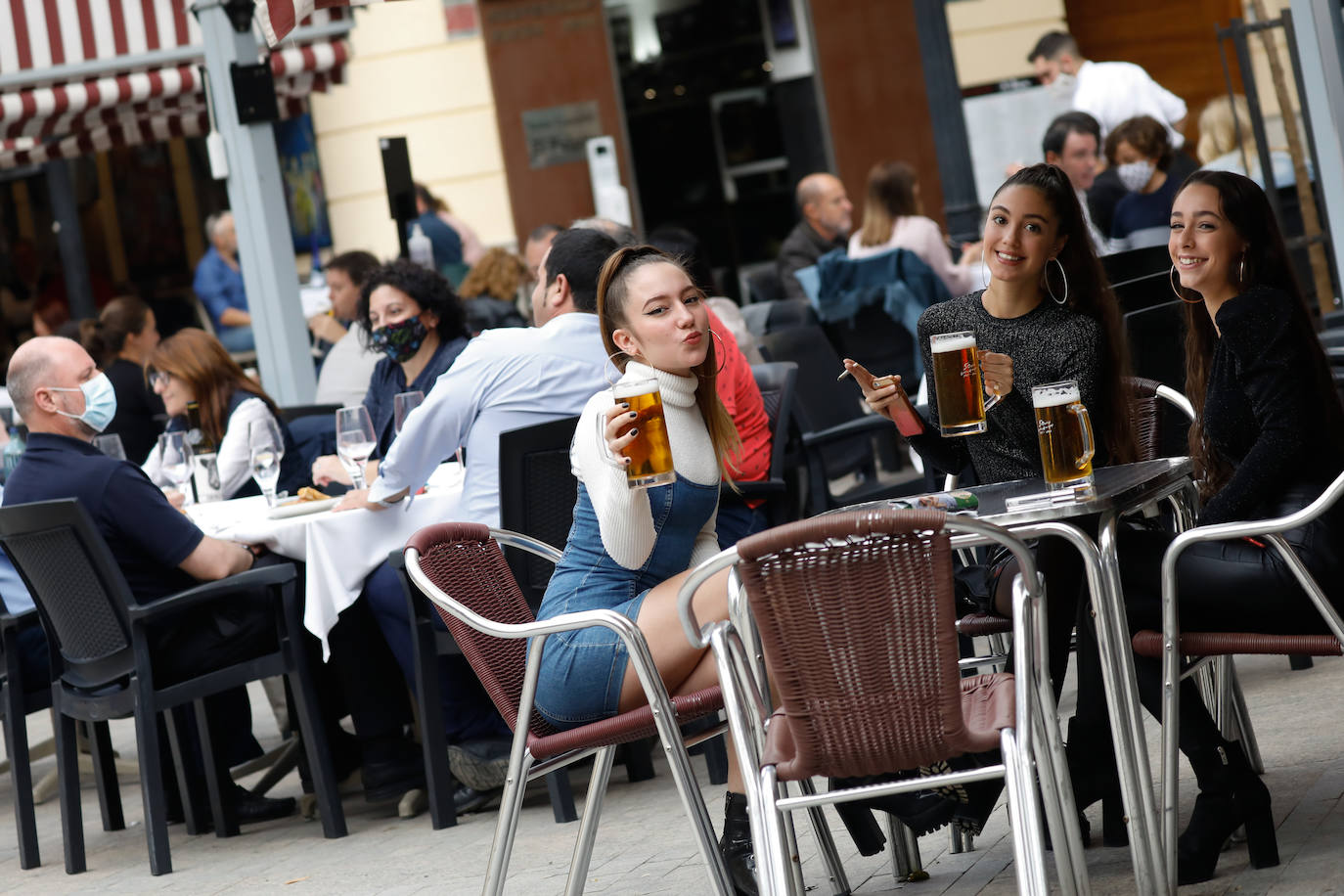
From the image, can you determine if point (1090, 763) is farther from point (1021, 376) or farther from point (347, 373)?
point (347, 373)

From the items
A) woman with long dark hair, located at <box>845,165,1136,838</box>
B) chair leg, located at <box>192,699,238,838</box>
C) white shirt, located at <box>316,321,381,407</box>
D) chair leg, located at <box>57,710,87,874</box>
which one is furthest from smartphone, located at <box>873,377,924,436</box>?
white shirt, located at <box>316,321,381,407</box>

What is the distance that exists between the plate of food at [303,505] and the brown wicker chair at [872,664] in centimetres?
252

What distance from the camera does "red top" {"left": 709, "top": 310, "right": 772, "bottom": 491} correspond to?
4.92m

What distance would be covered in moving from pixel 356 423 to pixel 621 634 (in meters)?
2.18

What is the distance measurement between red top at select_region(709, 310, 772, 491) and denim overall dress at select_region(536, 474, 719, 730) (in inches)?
60.0

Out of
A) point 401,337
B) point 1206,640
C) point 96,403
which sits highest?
point 401,337

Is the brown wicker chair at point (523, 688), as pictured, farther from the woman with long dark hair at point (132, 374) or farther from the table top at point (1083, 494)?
the woman with long dark hair at point (132, 374)

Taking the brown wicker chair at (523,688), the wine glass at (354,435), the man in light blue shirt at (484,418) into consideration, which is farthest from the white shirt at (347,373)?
the brown wicker chair at (523,688)

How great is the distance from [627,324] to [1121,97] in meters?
6.83

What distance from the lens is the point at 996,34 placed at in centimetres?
1311

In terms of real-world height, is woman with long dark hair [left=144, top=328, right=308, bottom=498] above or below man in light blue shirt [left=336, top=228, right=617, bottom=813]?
above

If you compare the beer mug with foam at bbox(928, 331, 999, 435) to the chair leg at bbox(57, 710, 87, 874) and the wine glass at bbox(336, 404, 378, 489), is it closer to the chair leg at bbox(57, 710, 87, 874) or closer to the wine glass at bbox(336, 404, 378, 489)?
the wine glass at bbox(336, 404, 378, 489)

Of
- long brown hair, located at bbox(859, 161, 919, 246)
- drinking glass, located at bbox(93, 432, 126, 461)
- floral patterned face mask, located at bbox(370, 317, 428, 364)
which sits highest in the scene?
long brown hair, located at bbox(859, 161, 919, 246)

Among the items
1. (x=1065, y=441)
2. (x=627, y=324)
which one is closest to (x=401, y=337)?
(x=627, y=324)
